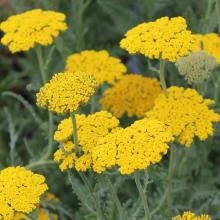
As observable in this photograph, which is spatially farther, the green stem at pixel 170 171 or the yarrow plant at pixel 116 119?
the green stem at pixel 170 171

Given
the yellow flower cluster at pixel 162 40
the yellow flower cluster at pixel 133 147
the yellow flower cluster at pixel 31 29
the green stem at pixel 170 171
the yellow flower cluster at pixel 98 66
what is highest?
the yellow flower cluster at pixel 162 40

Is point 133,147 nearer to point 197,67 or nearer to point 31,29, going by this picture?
point 197,67

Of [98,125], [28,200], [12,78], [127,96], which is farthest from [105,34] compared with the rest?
[28,200]

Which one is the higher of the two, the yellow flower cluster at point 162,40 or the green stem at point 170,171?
the yellow flower cluster at point 162,40

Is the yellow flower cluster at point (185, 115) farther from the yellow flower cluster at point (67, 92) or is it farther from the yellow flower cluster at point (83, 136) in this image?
the yellow flower cluster at point (67, 92)

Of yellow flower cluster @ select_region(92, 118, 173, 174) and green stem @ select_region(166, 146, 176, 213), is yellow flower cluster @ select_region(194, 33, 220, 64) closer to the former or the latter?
green stem @ select_region(166, 146, 176, 213)

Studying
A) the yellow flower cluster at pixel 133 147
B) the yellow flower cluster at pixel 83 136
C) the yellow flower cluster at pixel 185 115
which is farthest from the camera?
the yellow flower cluster at pixel 185 115

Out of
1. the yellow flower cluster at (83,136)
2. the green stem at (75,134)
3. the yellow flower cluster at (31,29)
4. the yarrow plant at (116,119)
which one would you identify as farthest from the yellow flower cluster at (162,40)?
the yellow flower cluster at (31,29)
